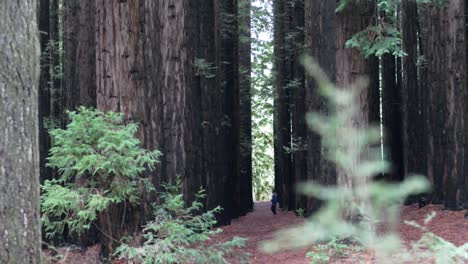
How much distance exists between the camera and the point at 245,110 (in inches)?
1151

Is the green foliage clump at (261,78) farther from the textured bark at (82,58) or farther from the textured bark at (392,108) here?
the textured bark at (82,58)

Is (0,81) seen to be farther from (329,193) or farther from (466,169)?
(466,169)

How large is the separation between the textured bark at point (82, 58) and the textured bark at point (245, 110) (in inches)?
466

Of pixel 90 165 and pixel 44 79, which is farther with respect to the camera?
pixel 44 79

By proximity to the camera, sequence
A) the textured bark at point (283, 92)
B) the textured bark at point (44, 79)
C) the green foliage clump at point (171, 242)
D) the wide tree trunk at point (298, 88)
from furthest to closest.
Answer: the textured bark at point (283, 92) → the wide tree trunk at point (298, 88) → the textured bark at point (44, 79) → the green foliage clump at point (171, 242)

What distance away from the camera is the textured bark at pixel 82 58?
14.3 metres

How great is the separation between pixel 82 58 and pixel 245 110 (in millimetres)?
15292

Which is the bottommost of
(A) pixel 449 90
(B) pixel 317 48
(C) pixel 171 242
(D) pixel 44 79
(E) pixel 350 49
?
(C) pixel 171 242

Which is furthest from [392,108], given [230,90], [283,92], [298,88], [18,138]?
[18,138]

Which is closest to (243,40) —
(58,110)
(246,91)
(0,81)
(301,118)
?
(246,91)

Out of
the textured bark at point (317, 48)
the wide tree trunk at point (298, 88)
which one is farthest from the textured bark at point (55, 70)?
the textured bark at point (317, 48)

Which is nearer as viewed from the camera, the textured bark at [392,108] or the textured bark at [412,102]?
the textured bark at [412,102]

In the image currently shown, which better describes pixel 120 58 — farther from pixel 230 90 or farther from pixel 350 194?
pixel 230 90

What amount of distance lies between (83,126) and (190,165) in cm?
665
